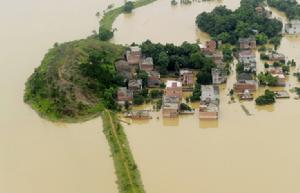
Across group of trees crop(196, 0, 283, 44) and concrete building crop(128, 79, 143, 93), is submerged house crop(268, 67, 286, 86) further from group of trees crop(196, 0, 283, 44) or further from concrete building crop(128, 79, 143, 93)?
concrete building crop(128, 79, 143, 93)

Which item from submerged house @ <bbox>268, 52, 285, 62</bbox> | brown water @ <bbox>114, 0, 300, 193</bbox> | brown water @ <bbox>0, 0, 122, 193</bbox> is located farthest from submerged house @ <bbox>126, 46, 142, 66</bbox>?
submerged house @ <bbox>268, 52, 285, 62</bbox>

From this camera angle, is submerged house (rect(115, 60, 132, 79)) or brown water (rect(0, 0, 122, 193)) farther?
submerged house (rect(115, 60, 132, 79))

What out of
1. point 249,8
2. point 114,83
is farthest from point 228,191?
point 249,8

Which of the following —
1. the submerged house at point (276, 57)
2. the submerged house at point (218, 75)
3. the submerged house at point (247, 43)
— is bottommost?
the submerged house at point (218, 75)

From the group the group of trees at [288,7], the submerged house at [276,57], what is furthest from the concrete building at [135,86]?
the group of trees at [288,7]

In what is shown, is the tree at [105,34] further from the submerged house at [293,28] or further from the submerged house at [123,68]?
the submerged house at [293,28]

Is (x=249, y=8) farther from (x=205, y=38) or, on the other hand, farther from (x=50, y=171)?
(x=50, y=171)

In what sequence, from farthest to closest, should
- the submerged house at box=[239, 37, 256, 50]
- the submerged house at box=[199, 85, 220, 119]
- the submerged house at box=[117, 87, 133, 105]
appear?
the submerged house at box=[239, 37, 256, 50] < the submerged house at box=[117, 87, 133, 105] < the submerged house at box=[199, 85, 220, 119]
